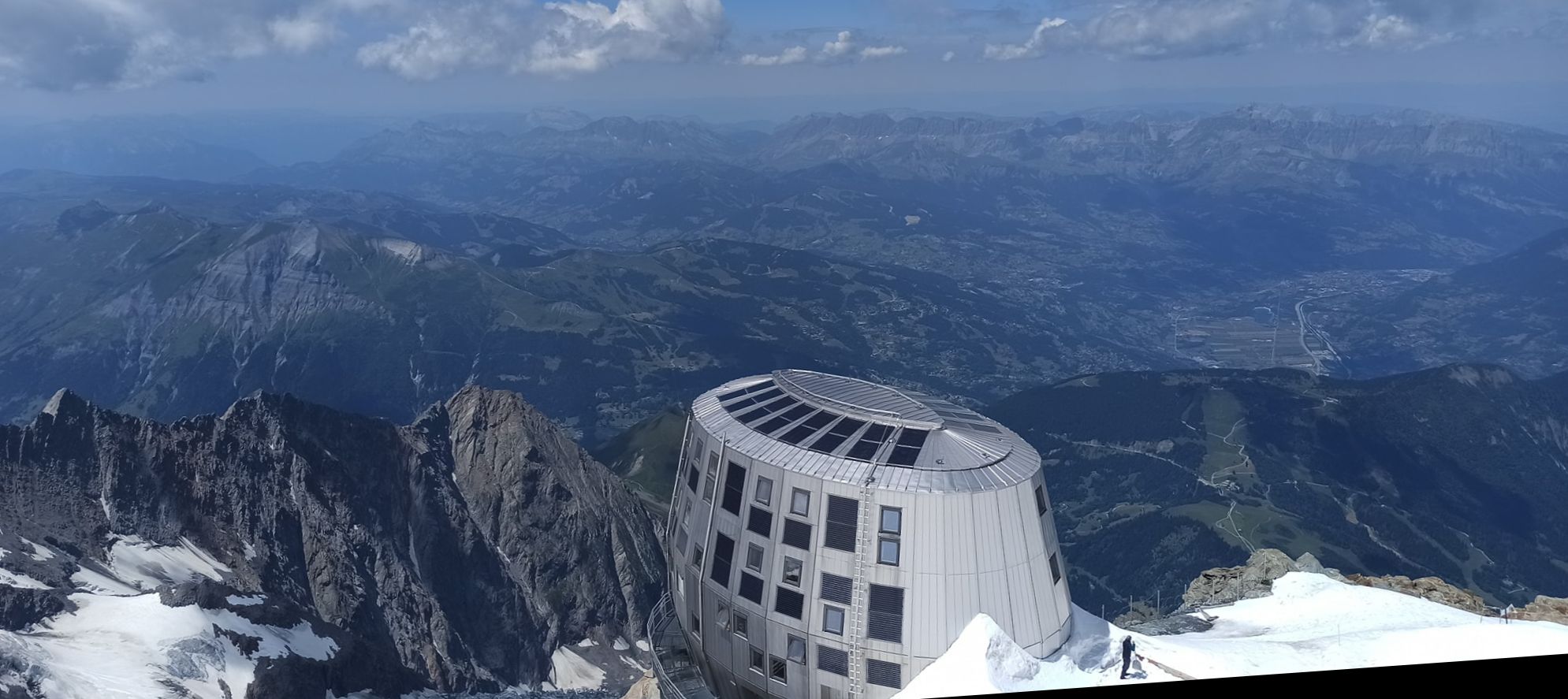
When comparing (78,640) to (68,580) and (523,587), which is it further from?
(523,587)

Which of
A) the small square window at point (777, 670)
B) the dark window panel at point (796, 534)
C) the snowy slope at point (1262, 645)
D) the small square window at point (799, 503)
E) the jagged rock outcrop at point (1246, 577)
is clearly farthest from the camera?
the jagged rock outcrop at point (1246, 577)

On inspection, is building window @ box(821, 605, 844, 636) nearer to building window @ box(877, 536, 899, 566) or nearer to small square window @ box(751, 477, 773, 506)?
building window @ box(877, 536, 899, 566)

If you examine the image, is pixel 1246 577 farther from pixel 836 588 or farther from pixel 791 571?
pixel 791 571

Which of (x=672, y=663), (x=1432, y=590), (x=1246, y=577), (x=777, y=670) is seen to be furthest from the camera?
(x=1246, y=577)

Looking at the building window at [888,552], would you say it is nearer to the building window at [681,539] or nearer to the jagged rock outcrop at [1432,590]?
the building window at [681,539]

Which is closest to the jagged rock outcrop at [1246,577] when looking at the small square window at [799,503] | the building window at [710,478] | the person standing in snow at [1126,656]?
the person standing in snow at [1126,656]

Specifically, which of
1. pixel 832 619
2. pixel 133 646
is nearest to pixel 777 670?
pixel 832 619

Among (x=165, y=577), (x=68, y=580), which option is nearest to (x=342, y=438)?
(x=165, y=577)
